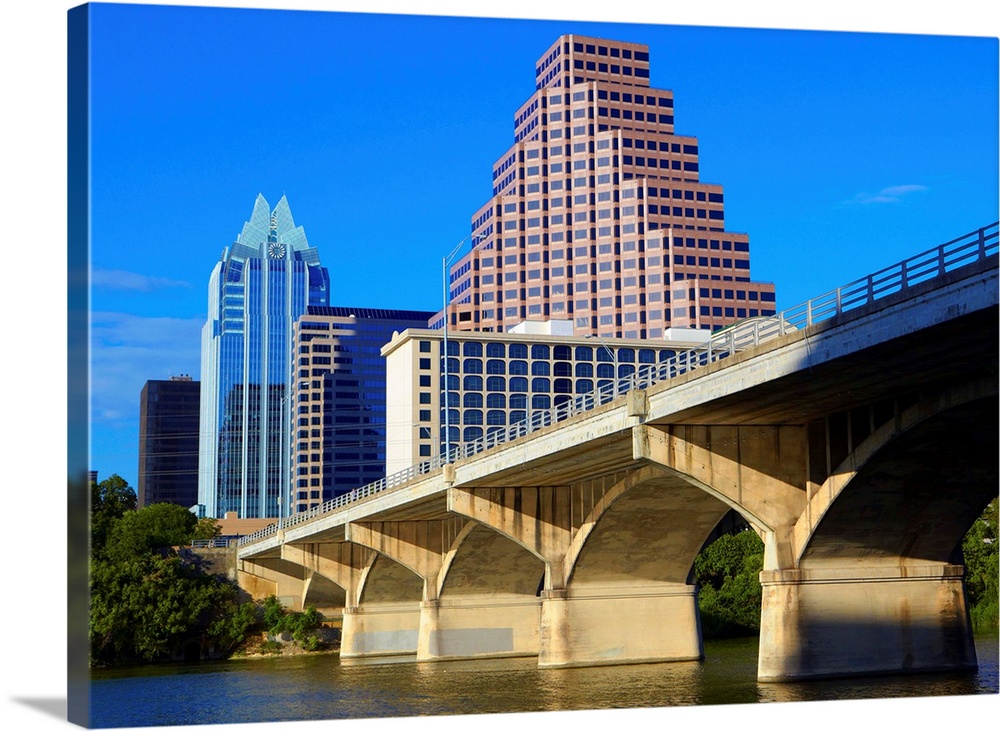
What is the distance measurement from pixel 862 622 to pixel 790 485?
17.0 ft

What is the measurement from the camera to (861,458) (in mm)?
44125

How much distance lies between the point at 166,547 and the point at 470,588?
38668 millimetres

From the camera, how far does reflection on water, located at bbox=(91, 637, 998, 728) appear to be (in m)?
43.9

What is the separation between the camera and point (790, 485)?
157ft

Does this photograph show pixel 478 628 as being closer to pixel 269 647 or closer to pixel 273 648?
pixel 273 648

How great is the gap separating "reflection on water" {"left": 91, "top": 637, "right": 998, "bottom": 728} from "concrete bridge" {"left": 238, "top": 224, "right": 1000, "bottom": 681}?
2189mm

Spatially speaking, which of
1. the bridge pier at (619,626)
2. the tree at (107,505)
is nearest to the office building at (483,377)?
the tree at (107,505)

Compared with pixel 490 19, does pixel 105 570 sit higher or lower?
lower

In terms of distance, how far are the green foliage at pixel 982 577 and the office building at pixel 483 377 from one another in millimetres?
77803

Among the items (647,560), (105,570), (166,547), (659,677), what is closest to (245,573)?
(166,547)

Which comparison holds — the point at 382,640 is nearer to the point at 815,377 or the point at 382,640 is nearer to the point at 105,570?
the point at 105,570

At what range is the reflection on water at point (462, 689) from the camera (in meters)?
43.9

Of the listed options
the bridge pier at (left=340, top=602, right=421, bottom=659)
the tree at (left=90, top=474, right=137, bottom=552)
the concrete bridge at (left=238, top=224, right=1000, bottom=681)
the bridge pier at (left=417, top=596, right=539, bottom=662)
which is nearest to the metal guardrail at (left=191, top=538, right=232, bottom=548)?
the tree at (left=90, top=474, right=137, bottom=552)

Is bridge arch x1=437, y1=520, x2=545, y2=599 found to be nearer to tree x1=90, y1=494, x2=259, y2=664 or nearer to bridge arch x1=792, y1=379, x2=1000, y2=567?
tree x1=90, y1=494, x2=259, y2=664
